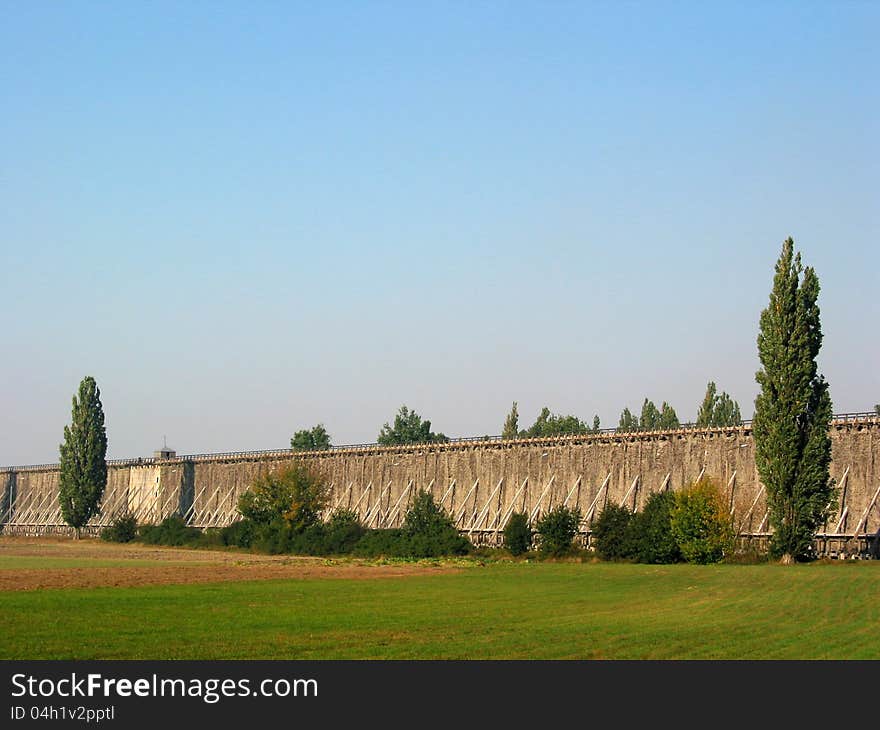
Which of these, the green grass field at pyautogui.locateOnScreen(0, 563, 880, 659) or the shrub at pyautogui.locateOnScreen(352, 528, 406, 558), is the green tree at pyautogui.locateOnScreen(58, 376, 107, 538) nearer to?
the shrub at pyautogui.locateOnScreen(352, 528, 406, 558)

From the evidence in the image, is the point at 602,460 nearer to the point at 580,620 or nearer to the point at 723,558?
the point at 723,558

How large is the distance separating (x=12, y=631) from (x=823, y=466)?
43.5 m

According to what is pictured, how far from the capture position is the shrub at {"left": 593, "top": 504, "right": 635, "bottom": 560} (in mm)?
70125

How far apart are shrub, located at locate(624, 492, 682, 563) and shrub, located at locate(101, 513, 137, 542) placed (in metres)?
62.6

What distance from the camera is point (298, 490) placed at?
97.8 metres

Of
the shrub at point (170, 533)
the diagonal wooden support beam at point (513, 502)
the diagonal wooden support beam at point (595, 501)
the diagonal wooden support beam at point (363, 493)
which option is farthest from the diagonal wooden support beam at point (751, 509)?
the shrub at point (170, 533)

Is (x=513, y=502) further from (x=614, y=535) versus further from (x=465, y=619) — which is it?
(x=465, y=619)

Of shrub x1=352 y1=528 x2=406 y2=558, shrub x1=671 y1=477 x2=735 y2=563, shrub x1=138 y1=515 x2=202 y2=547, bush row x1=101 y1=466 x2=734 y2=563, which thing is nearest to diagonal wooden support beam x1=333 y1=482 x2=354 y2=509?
bush row x1=101 y1=466 x2=734 y2=563

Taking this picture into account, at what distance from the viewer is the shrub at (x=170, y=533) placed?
360ft

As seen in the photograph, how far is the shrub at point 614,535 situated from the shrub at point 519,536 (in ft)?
21.6

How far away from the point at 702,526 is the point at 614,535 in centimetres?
576

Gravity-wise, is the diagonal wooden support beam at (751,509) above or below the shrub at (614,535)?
above

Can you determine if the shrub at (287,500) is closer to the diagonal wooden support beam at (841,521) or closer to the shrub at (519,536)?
the shrub at (519,536)
